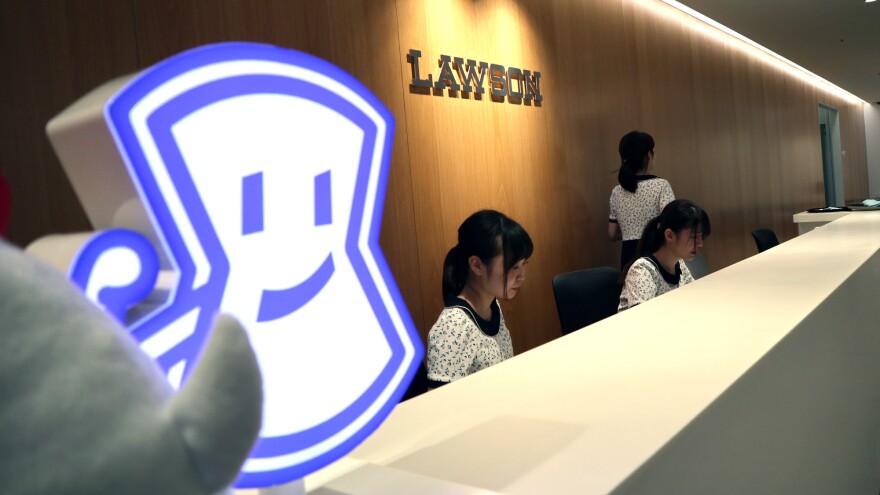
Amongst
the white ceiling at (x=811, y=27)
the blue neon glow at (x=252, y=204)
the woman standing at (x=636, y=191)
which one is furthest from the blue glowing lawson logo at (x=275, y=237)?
the white ceiling at (x=811, y=27)

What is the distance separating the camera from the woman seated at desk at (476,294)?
1.75 meters

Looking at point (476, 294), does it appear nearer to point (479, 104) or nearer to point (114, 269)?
point (114, 269)

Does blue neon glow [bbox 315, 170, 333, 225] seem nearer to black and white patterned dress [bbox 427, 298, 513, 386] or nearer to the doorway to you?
black and white patterned dress [bbox 427, 298, 513, 386]

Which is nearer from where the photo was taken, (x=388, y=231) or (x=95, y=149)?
(x=95, y=149)

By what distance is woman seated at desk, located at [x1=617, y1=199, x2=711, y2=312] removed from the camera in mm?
2449

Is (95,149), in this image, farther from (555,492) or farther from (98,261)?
(555,492)

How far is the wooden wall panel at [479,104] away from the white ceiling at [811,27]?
0.32 m

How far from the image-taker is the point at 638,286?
2.44 m

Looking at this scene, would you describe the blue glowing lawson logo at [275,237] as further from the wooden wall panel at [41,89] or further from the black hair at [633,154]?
the black hair at [633,154]

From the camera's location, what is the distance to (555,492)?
2.10 feet

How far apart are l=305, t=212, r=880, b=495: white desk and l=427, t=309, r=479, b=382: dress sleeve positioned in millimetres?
407

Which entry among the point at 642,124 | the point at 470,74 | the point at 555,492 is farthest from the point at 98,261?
the point at 642,124

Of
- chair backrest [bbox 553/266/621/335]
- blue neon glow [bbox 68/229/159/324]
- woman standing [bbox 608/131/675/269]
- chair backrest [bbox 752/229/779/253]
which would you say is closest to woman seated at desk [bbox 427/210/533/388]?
chair backrest [bbox 553/266/621/335]

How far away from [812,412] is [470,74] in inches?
97.9
